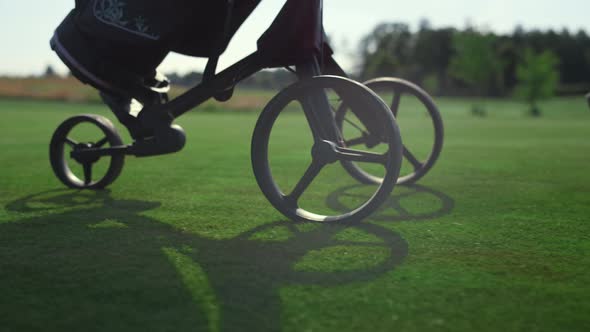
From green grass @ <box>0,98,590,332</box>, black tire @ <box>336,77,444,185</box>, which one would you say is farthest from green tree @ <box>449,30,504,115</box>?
black tire @ <box>336,77,444,185</box>

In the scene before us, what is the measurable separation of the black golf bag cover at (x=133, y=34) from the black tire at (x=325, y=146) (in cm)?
61

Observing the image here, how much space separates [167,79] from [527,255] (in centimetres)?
272

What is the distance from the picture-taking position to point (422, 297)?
6.56 ft

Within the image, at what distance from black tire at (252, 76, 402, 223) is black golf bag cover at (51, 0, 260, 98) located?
24.1 inches

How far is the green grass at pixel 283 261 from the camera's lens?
6.03 feet

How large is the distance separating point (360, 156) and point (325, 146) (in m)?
0.21

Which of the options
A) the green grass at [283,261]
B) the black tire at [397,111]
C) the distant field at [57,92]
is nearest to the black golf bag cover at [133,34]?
the green grass at [283,261]

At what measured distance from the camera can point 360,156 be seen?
2.91 m

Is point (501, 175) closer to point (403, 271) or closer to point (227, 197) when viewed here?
point (227, 197)

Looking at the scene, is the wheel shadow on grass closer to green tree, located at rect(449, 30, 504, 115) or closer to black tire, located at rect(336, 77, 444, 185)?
black tire, located at rect(336, 77, 444, 185)

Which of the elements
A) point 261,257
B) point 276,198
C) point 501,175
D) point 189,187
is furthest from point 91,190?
point 501,175

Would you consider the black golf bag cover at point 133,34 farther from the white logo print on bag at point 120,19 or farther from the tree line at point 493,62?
the tree line at point 493,62

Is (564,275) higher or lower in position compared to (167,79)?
lower

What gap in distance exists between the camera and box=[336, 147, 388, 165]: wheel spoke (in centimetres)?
288
